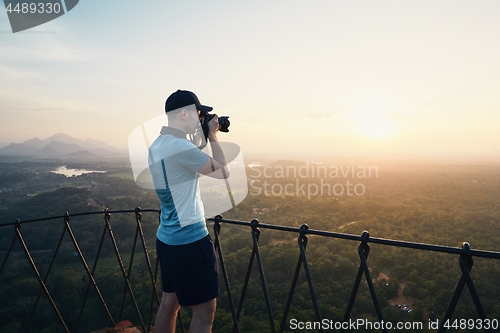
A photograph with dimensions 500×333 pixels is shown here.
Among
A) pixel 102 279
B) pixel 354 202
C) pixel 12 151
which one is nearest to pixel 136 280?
pixel 102 279

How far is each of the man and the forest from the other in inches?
689

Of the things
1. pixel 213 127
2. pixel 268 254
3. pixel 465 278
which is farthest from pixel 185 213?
pixel 268 254

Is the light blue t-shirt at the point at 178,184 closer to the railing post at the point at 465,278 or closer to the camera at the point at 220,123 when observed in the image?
the camera at the point at 220,123

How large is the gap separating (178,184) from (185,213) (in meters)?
0.19

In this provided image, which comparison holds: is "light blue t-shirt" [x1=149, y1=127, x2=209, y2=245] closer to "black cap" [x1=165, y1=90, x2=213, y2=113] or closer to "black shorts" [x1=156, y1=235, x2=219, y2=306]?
"black shorts" [x1=156, y1=235, x2=219, y2=306]

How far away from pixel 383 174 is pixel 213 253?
297ft

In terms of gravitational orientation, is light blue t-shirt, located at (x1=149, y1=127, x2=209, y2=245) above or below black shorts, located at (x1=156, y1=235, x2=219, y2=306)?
above

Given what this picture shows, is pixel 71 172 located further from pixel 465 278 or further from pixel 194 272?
pixel 465 278

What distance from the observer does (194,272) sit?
1972 millimetres

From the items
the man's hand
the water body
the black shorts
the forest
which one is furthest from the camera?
the water body

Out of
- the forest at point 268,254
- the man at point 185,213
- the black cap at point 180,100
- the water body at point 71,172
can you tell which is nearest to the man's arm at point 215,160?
the man at point 185,213

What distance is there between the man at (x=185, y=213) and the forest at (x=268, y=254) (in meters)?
17.5

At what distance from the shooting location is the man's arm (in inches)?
77.8

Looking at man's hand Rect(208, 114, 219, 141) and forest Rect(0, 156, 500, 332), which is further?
forest Rect(0, 156, 500, 332)
